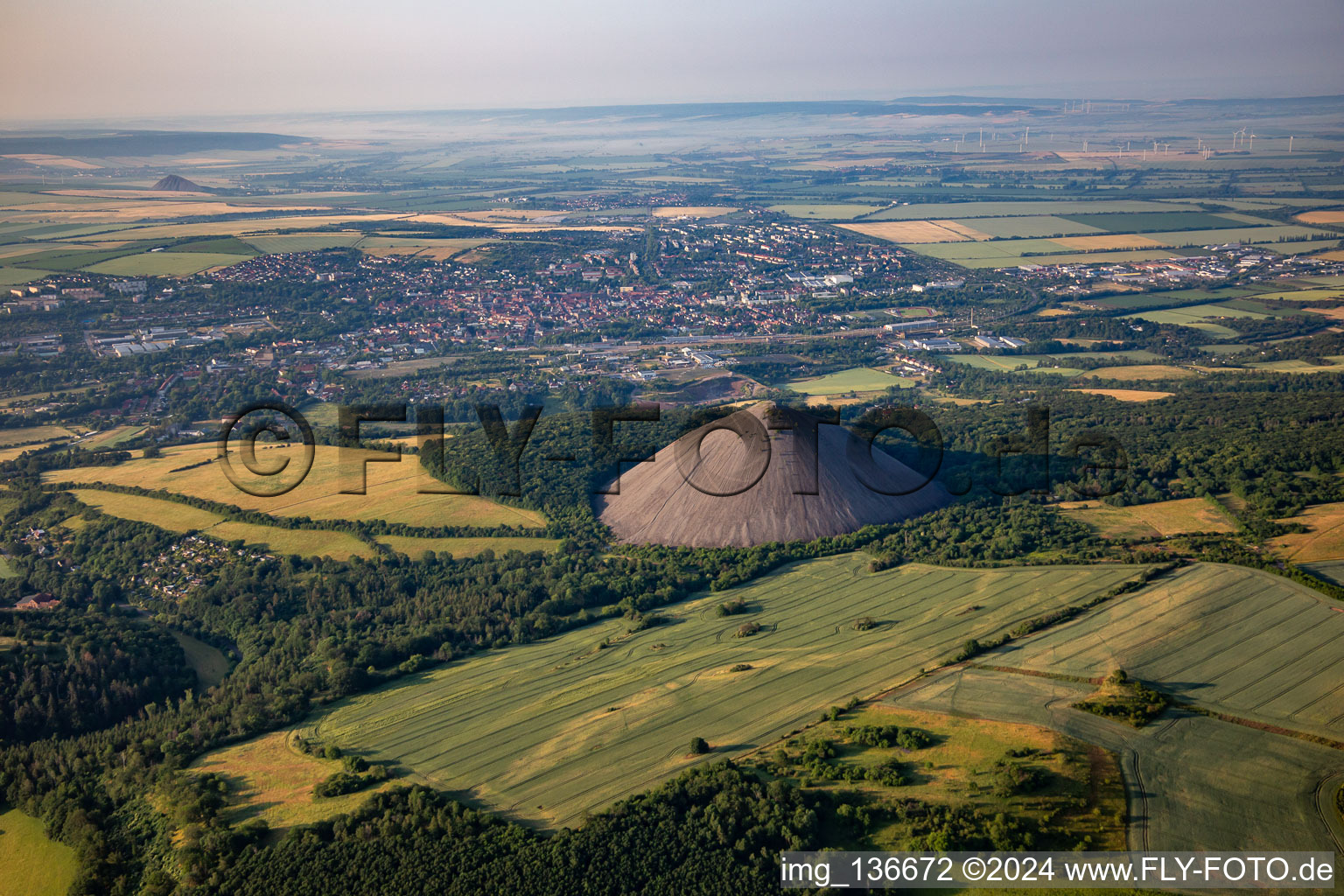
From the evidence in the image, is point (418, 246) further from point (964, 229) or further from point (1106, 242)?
point (1106, 242)

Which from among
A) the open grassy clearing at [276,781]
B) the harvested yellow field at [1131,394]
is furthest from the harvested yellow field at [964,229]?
the open grassy clearing at [276,781]

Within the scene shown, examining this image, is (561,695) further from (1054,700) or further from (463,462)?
(463,462)

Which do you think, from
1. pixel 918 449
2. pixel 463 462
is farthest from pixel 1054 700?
pixel 463 462

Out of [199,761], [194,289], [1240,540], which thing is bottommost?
[199,761]

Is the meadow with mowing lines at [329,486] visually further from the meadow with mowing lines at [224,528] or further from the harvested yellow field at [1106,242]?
the harvested yellow field at [1106,242]

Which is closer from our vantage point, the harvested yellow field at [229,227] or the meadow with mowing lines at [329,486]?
the meadow with mowing lines at [329,486]

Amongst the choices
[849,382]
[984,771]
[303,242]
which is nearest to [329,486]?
[984,771]
